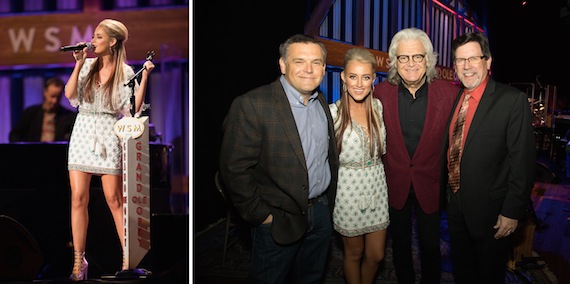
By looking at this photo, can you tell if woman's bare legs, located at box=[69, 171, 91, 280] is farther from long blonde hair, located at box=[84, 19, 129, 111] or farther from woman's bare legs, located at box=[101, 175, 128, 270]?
long blonde hair, located at box=[84, 19, 129, 111]

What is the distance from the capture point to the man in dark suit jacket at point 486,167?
7.79 ft

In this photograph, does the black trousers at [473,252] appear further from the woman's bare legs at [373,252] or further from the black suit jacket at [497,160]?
the woman's bare legs at [373,252]

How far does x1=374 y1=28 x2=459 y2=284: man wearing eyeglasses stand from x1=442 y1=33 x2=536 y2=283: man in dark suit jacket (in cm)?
9

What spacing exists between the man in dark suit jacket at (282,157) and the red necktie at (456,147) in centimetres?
67

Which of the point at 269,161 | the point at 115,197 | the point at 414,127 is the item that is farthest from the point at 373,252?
the point at 115,197

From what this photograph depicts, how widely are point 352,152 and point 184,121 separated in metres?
1.68

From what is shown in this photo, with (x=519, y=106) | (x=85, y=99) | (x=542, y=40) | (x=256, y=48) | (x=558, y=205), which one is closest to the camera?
(x=519, y=106)

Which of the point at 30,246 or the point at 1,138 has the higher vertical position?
the point at 1,138

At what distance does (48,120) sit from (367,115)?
91.4 inches

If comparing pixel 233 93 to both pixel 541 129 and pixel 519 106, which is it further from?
pixel 541 129

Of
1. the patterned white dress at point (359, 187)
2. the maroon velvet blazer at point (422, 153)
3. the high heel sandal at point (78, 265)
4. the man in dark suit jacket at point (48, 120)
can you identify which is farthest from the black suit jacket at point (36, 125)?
the maroon velvet blazer at point (422, 153)

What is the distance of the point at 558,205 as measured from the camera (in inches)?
250

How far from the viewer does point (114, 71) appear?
338 cm

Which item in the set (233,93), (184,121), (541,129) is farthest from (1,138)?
(541,129)
